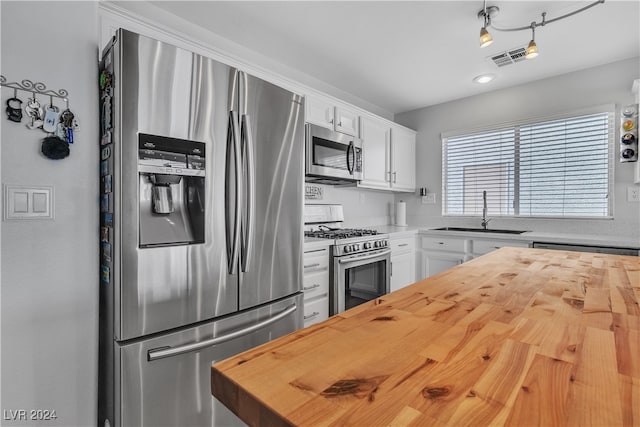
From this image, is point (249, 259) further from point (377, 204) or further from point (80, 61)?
point (377, 204)

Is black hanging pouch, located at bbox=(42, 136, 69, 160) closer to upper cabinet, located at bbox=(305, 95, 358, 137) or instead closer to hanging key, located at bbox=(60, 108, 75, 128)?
hanging key, located at bbox=(60, 108, 75, 128)

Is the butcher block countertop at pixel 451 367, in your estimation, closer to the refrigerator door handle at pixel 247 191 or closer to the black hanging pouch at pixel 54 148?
the refrigerator door handle at pixel 247 191

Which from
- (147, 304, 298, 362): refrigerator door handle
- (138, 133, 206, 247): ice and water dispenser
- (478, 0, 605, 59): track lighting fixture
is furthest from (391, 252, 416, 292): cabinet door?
(138, 133, 206, 247): ice and water dispenser

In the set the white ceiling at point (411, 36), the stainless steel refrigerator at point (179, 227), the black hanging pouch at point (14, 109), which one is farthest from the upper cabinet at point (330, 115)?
the black hanging pouch at point (14, 109)

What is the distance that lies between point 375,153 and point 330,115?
0.77 m

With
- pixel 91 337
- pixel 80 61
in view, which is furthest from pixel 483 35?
pixel 91 337

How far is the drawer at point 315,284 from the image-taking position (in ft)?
6.99

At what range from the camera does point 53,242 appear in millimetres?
1214

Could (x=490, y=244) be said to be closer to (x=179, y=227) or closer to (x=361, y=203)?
(x=361, y=203)

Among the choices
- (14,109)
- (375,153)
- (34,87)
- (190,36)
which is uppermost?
(190,36)

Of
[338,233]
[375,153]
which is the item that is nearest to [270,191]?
[338,233]

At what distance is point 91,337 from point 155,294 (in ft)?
1.23

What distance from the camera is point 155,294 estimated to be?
1233mm

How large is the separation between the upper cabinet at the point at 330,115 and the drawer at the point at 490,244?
1.63m
